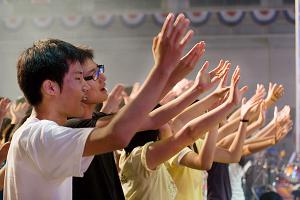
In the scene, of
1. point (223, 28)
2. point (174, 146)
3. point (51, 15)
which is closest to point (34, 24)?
point (51, 15)

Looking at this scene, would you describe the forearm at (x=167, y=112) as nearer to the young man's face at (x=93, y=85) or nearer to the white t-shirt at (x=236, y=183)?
the young man's face at (x=93, y=85)

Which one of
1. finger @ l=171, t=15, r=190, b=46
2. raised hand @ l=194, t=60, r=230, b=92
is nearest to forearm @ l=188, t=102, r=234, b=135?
raised hand @ l=194, t=60, r=230, b=92

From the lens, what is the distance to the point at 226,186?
4.77 meters

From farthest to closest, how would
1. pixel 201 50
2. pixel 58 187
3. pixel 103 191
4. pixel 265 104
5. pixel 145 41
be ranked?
pixel 145 41, pixel 265 104, pixel 103 191, pixel 201 50, pixel 58 187

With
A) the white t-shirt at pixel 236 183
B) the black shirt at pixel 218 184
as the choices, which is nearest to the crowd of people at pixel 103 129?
the black shirt at pixel 218 184

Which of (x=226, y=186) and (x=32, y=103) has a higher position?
Answer: (x=32, y=103)

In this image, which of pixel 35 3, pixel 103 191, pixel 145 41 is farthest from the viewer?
pixel 145 41

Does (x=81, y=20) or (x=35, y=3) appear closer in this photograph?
(x=35, y=3)

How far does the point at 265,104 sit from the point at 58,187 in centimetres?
274

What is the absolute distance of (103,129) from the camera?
73.5 inches

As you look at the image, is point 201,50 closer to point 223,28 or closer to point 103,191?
point 103,191

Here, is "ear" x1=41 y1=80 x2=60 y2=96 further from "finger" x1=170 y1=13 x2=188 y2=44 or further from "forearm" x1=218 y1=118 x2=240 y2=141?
"forearm" x1=218 y1=118 x2=240 y2=141

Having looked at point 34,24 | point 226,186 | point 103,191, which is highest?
point 34,24

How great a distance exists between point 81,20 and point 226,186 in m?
7.63
